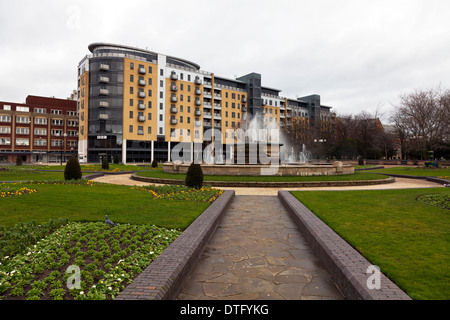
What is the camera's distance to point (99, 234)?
5.89 metres

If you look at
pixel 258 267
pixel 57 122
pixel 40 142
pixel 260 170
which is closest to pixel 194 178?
pixel 260 170

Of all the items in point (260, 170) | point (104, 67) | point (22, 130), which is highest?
point (104, 67)

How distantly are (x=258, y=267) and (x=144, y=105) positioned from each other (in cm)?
6189

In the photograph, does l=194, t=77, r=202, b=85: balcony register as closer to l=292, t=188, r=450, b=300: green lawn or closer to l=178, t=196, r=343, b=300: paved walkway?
l=292, t=188, r=450, b=300: green lawn

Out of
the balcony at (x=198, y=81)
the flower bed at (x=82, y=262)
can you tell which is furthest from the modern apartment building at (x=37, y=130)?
the flower bed at (x=82, y=262)

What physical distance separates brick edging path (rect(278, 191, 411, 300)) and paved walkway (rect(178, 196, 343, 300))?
0.18 metres

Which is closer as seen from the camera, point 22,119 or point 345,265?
point 345,265

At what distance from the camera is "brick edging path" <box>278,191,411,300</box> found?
132 inches

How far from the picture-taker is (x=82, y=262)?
4453 mm

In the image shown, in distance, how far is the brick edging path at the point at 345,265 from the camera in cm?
335

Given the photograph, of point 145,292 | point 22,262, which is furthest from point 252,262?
point 22,262

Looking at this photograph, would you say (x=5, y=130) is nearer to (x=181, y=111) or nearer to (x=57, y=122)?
(x=57, y=122)
